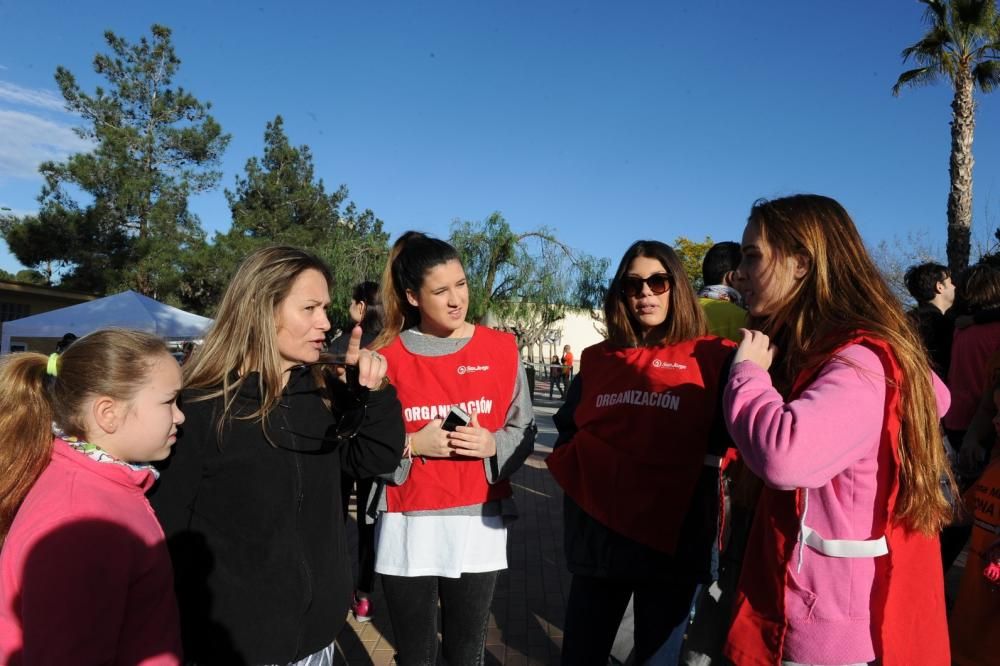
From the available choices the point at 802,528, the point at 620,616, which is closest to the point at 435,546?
the point at 620,616

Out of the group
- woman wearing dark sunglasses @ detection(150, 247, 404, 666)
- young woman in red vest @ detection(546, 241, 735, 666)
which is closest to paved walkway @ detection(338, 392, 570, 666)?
young woman in red vest @ detection(546, 241, 735, 666)

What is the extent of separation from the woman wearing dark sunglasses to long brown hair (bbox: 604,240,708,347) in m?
0.91

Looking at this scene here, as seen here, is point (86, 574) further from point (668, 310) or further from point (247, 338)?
point (668, 310)

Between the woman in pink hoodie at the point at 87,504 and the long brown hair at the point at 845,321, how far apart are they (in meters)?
1.63

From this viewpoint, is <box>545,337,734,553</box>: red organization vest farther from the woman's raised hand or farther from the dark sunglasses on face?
the woman's raised hand

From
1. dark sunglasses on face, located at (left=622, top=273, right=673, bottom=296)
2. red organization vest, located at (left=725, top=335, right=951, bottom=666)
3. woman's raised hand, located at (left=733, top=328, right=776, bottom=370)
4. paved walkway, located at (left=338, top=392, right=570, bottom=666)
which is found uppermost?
dark sunglasses on face, located at (left=622, top=273, right=673, bottom=296)

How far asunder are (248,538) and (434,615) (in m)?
0.93

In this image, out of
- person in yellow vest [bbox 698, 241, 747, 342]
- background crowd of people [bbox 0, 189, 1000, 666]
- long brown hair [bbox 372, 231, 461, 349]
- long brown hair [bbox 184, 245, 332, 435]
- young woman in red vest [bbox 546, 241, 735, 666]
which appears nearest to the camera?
background crowd of people [bbox 0, 189, 1000, 666]

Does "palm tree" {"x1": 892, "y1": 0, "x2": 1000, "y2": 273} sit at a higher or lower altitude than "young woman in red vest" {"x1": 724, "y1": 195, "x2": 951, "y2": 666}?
higher

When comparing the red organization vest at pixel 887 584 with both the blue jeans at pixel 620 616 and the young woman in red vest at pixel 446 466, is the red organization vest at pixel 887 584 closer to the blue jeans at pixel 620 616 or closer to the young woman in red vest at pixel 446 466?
the blue jeans at pixel 620 616

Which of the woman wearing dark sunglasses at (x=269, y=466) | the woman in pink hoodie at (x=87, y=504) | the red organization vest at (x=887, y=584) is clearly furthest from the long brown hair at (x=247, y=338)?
the red organization vest at (x=887, y=584)

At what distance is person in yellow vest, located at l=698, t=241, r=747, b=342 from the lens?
3426mm

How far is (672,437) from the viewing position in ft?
7.48

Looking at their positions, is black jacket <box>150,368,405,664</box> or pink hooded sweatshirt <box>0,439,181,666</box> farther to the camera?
black jacket <box>150,368,405,664</box>
